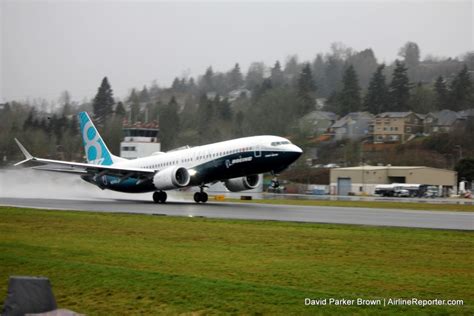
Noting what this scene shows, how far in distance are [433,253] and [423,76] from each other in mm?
170158

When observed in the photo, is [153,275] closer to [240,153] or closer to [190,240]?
[190,240]

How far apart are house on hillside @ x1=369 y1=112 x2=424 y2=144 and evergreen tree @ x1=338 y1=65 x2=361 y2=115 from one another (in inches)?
543

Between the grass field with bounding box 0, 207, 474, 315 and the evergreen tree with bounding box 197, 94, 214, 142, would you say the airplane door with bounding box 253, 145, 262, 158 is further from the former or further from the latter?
the evergreen tree with bounding box 197, 94, 214, 142

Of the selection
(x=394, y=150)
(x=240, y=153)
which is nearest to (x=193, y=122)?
(x=394, y=150)

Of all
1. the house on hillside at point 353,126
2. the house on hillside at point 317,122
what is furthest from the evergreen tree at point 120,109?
the house on hillside at point 353,126

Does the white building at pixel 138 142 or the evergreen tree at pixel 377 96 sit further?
the evergreen tree at pixel 377 96

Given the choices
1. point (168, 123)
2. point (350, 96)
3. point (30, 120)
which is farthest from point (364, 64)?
point (30, 120)

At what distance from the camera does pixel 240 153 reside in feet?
148

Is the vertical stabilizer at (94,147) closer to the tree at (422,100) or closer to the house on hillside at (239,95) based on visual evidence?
the house on hillside at (239,95)

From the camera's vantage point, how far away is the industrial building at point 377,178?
96.4 metres

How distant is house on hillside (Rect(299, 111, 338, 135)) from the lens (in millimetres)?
116188

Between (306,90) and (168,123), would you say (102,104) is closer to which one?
(168,123)

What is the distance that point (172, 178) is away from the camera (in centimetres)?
4659

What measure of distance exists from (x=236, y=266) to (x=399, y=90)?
13834cm
